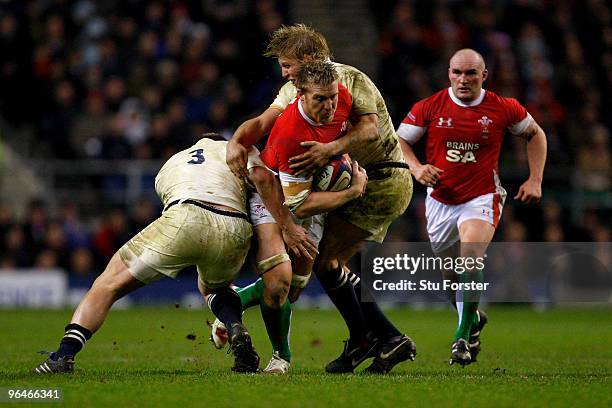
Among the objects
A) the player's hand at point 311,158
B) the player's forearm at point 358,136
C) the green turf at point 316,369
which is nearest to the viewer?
the green turf at point 316,369

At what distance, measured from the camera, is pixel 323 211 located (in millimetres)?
7918

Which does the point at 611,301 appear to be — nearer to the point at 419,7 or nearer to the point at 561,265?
the point at 561,265

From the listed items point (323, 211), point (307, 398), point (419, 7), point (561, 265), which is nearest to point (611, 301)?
point (561, 265)

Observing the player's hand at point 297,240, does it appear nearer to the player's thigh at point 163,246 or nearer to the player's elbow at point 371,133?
the player's thigh at point 163,246

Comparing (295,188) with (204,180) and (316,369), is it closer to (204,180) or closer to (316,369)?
(204,180)

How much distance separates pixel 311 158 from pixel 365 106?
0.69 meters

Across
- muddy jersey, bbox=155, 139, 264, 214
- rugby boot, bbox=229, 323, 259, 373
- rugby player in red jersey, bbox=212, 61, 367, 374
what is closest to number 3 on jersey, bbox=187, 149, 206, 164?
muddy jersey, bbox=155, 139, 264, 214

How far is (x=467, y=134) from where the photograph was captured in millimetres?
9695

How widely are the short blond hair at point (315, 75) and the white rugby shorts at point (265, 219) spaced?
3.17ft

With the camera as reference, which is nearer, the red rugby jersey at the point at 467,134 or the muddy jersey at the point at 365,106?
the muddy jersey at the point at 365,106

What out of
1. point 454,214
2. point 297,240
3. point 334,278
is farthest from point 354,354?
point 454,214

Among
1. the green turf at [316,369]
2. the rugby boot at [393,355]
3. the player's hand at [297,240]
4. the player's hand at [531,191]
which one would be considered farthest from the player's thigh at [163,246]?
the player's hand at [531,191]

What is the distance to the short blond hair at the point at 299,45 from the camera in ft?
26.6

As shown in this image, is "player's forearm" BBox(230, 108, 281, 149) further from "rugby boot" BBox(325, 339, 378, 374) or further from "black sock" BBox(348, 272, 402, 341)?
"rugby boot" BBox(325, 339, 378, 374)
